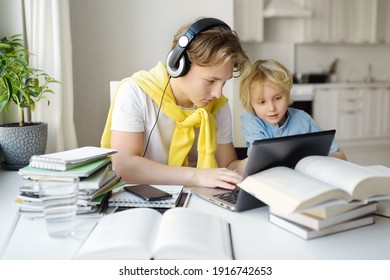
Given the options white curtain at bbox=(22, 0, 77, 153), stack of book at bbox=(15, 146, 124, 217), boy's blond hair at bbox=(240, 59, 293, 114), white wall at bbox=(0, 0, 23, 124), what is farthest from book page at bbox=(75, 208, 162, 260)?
white wall at bbox=(0, 0, 23, 124)

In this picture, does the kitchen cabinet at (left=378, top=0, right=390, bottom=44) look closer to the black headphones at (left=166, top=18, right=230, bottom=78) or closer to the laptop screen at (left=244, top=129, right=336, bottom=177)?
the black headphones at (left=166, top=18, right=230, bottom=78)

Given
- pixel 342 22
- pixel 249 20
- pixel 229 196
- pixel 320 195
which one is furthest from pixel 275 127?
pixel 342 22

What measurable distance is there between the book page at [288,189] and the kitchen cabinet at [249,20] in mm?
3712

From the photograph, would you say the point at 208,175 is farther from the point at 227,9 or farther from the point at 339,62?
the point at 339,62

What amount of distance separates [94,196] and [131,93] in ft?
1.92

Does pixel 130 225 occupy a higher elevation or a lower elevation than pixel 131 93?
lower

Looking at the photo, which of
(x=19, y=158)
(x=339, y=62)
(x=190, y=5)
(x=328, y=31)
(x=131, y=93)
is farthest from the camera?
(x=339, y=62)

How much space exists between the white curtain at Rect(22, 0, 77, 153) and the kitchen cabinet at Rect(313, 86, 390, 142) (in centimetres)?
296

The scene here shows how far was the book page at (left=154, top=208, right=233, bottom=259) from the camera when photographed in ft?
2.20

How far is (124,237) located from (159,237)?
61 millimetres

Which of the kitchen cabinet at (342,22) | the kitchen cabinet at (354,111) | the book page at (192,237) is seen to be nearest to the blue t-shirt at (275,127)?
→ the book page at (192,237)

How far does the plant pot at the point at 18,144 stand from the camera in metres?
1.57

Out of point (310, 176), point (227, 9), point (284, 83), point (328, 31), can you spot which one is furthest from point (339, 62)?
point (310, 176)
